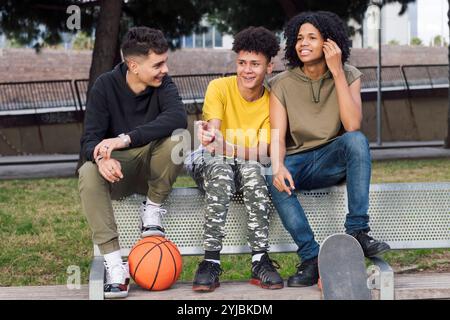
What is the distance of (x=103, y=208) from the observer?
13.6ft

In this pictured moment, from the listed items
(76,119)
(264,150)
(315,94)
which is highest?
(315,94)

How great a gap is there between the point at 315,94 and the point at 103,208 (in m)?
1.30

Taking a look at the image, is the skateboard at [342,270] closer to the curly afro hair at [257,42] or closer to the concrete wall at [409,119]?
the curly afro hair at [257,42]

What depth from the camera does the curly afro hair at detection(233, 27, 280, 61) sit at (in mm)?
4527

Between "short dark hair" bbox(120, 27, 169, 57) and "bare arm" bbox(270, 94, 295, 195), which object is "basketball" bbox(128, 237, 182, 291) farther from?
"short dark hair" bbox(120, 27, 169, 57)

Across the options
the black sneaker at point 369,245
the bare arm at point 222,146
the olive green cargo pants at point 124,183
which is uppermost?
the bare arm at point 222,146

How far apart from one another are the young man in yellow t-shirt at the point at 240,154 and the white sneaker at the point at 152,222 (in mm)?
268

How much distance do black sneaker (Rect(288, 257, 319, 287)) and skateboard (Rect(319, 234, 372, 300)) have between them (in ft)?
0.56

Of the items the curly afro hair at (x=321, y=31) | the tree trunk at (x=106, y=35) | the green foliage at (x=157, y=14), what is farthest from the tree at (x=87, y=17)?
the curly afro hair at (x=321, y=31)

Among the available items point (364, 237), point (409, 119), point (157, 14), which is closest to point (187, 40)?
point (157, 14)

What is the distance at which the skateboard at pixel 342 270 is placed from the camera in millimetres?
4012

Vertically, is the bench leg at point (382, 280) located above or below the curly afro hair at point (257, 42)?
below

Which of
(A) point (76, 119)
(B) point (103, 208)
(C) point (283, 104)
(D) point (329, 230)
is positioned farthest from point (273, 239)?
(A) point (76, 119)

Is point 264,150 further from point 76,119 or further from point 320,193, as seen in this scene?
point 76,119
